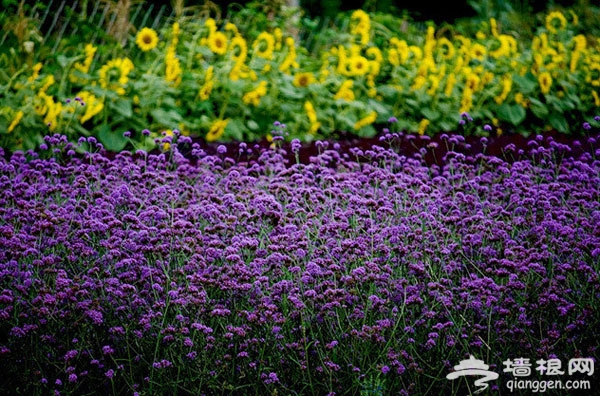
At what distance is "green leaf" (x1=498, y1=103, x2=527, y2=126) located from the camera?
7066 mm

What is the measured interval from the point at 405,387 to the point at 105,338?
3.55 feet

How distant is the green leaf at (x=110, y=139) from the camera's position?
17.8 feet

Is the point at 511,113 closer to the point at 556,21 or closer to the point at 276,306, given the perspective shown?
the point at 556,21

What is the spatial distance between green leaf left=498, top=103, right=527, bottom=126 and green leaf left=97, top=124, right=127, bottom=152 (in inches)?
138

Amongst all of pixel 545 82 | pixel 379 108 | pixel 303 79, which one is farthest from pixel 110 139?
pixel 545 82

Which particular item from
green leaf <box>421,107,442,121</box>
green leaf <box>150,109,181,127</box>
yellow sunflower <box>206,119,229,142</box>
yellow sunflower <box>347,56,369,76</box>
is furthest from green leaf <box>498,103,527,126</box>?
green leaf <box>150,109,181,127</box>

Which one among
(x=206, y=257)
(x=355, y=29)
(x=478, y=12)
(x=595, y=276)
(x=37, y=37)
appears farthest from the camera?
(x=478, y=12)

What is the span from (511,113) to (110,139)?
3634 millimetres

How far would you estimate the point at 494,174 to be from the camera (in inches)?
171

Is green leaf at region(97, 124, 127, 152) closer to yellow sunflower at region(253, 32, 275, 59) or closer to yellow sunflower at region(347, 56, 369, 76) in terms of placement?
yellow sunflower at region(253, 32, 275, 59)

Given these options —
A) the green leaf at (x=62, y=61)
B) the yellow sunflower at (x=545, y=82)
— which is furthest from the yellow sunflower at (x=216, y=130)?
the yellow sunflower at (x=545, y=82)

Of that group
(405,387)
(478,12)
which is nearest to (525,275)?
(405,387)

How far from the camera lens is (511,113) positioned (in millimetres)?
7113

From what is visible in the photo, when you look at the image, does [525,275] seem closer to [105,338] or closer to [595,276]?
[595,276]
